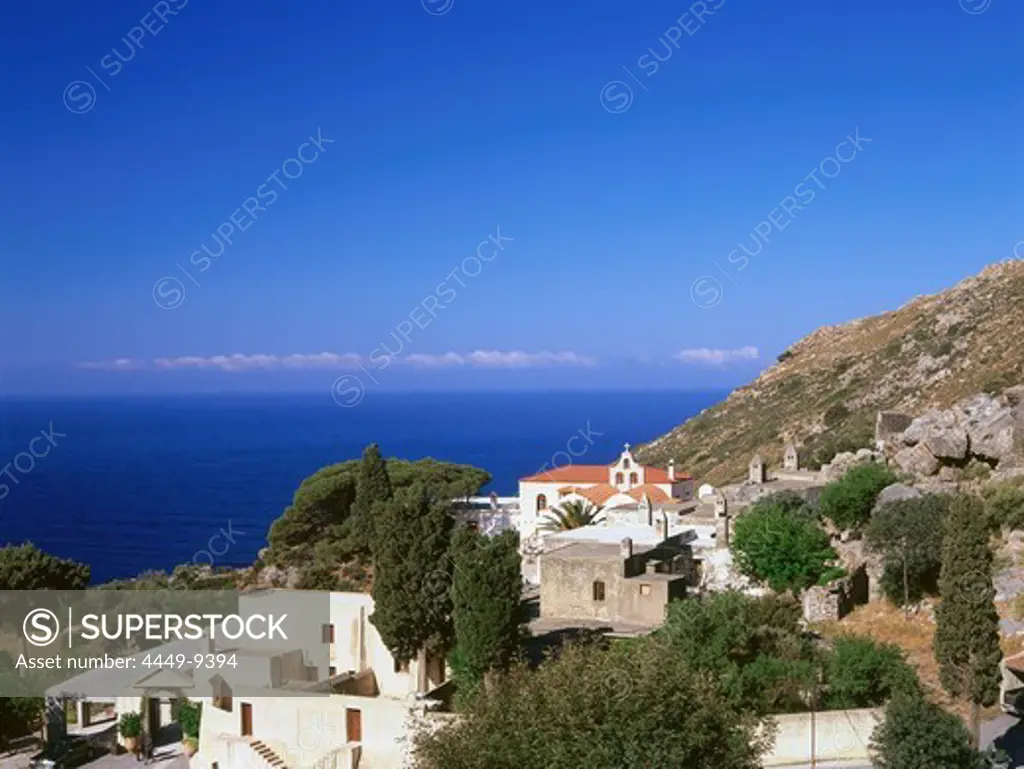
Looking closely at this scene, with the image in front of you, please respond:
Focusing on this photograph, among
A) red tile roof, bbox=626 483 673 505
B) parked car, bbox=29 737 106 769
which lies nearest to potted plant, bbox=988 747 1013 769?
parked car, bbox=29 737 106 769

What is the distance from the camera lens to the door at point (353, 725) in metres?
22.6

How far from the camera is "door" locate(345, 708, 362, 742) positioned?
2256cm

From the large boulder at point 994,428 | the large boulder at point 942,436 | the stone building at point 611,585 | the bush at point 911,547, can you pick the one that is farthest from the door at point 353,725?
the large boulder at point 994,428

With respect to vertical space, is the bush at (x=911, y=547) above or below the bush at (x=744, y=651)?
above

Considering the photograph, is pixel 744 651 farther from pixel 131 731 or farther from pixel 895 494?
pixel 131 731

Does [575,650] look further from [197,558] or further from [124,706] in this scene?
[197,558]

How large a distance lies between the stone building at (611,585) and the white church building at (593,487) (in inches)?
641

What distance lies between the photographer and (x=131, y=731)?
2731 cm

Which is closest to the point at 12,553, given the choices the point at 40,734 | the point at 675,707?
the point at 40,734

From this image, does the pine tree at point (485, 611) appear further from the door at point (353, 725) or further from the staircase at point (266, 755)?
the staircase at point (266, 755)

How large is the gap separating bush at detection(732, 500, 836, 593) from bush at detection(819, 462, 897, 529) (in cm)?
340

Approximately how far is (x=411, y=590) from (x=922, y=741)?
1179 cm

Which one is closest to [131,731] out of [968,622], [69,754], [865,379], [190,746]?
[69,754]

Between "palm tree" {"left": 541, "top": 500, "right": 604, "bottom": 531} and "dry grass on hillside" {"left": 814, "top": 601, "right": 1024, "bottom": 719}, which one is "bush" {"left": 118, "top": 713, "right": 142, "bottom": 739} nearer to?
"dry grass on hillside" {"left": 814, "top": 601, "right": 1024, "bottom": 719}
